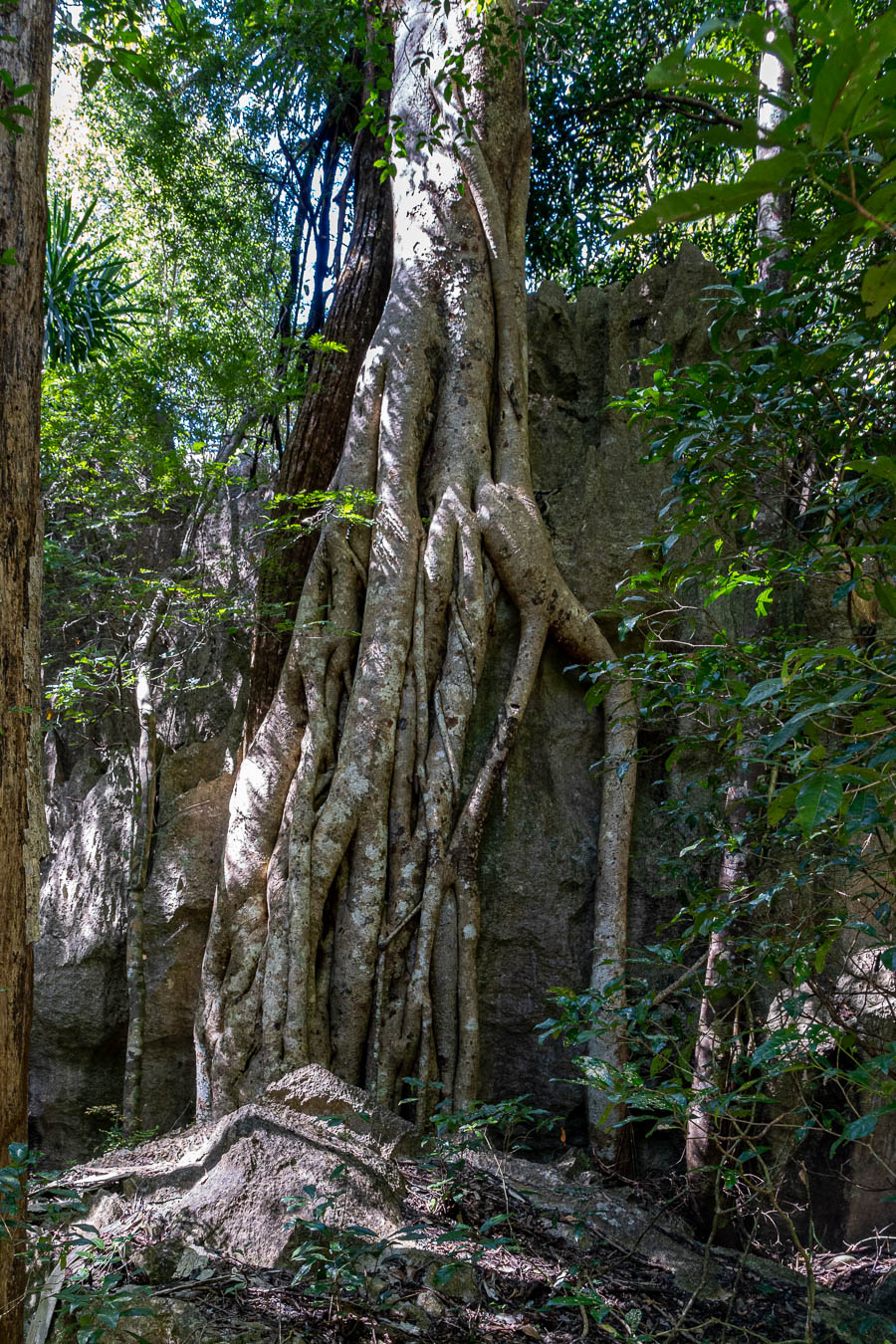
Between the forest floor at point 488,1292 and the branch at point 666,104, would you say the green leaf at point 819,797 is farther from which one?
the branch at point 666,104

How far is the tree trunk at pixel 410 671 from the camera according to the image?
167 inches

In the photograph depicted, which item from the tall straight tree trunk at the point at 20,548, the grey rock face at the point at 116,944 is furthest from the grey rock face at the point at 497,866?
the tall straight tree trunk at the point at 20,548

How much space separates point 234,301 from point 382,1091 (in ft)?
23.0

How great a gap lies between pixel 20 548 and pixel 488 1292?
2.42 m

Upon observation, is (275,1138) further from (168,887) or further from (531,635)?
(531,635)

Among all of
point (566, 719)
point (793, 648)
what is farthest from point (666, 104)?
point (793, 648)

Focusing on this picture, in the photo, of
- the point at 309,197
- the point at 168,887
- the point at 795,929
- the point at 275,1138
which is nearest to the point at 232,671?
the point at 168,887

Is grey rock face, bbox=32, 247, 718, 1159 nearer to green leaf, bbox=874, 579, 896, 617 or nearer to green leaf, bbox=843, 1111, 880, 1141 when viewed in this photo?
green leaf, bbox=843, 1111, 880, 1141

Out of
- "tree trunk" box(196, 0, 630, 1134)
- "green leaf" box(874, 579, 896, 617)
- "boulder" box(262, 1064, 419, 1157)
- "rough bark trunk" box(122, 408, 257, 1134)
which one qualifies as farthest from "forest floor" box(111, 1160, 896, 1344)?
"rough bark trunk" box(122, 408, 257, 1134)

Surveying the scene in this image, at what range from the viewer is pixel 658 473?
5.46 metres

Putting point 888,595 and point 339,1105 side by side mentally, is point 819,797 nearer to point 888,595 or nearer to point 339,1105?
point 888,595

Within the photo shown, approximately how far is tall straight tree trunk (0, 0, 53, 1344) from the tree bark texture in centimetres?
223

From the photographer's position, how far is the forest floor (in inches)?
88.2

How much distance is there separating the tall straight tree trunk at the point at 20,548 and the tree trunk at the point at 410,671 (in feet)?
6.41
